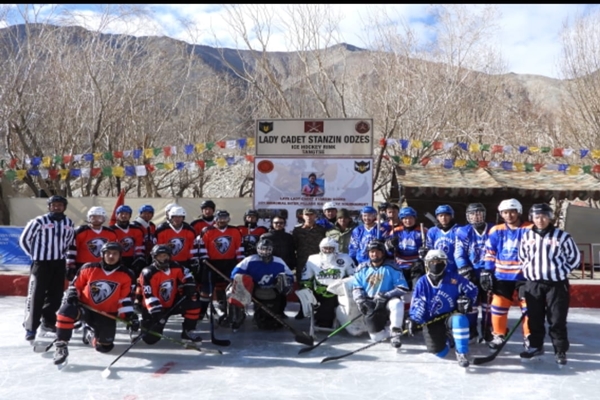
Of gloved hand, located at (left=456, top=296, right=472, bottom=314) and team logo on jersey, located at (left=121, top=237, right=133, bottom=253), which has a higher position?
team logo on jersey, located at (left=121, top=237, right=133, bottom=253)

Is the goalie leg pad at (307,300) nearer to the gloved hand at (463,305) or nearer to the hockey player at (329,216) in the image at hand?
the hockey player at (329,216)

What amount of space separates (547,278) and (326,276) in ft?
7.20

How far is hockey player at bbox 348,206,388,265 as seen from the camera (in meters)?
6.06

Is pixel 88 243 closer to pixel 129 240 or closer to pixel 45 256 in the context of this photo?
pixel 45 256

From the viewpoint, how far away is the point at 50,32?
1270 cm

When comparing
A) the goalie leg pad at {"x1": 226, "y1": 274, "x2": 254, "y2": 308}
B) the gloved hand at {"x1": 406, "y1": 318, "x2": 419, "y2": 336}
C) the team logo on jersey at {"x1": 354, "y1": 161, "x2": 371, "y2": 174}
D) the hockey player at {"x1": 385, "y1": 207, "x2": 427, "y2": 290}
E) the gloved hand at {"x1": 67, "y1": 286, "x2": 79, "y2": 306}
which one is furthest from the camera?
the team logo on jersey at {"x1": 354, "y1": 161, "x2": 371, "y2": 174}

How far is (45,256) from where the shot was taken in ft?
17.6

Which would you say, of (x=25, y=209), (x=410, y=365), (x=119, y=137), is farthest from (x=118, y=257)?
(x=119, y=137)

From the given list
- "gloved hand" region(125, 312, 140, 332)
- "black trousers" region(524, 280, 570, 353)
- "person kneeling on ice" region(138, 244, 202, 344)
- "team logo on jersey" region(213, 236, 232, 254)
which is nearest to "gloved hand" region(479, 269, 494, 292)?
"black trousers" region(524, 280, 570, 353)

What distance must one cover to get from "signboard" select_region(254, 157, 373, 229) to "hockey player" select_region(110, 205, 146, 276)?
260 centimetres

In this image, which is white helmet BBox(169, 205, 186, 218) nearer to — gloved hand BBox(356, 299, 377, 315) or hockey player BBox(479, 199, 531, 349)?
Result: gloved hand BBox(356, 299, 377, 315)

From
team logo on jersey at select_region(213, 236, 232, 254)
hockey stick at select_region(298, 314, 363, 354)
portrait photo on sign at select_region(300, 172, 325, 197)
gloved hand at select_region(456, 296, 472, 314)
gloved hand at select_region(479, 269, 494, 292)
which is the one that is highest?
portrait photo on sign at select_region(300, 172, 325, 197)

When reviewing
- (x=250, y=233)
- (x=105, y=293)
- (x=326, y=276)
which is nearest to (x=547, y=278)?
(x=326, y=276)

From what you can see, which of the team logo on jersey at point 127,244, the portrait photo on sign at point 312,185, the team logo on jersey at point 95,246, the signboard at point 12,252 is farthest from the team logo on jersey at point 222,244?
the signboard at point 12,252
